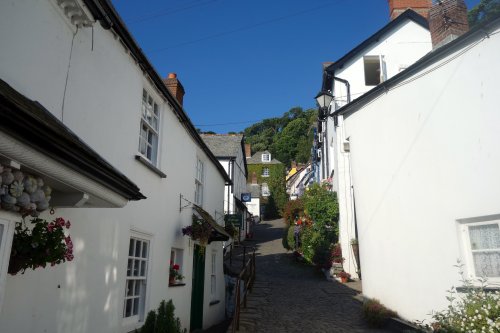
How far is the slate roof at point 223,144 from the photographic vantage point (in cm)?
2636

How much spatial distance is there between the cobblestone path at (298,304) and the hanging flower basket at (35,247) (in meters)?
5.95

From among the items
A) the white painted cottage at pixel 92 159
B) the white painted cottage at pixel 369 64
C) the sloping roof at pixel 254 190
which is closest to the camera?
the white painted cottage at pixel 92 159

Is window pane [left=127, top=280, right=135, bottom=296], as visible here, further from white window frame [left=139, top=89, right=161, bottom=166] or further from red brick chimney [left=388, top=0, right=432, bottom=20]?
red brick chimney [left=388, top=0, right=432, bottom=20]

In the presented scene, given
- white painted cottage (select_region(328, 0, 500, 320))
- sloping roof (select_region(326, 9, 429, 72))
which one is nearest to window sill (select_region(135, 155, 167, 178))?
white painted cottage (select_region(328, 0, 500, 320))

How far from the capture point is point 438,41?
9.87 m

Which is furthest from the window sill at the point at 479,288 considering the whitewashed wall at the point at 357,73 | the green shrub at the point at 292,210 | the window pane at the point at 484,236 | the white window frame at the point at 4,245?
the green shrub at the point at 292,210

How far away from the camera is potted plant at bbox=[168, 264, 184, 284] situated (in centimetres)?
Result: 871

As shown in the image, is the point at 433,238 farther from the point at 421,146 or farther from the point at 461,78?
the point at 461,78

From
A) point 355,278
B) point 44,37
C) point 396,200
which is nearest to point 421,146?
point 396,200

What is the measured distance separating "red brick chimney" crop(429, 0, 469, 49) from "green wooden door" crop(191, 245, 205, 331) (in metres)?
8.35

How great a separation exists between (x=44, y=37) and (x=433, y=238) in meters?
7.41

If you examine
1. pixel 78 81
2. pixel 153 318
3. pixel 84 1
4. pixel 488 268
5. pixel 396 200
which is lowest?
pixel 153 318

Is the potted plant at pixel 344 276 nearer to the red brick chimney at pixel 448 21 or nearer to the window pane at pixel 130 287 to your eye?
the red brick chimney at pixel 448 21

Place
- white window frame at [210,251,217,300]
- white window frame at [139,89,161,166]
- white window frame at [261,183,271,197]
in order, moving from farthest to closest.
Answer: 1. white window frame at [261,183,271,197]
2. white window frame at [210,251,217,300]
3. white window frame at [139,89,161,166]
